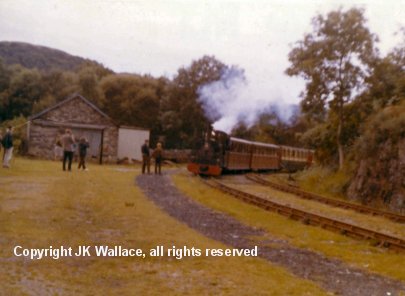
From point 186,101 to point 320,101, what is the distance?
22.4 m

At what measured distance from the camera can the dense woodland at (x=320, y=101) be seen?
75.8 ft

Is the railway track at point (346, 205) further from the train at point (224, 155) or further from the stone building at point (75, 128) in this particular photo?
the stone building at point (75, 128)

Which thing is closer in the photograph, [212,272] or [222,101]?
[212,272]

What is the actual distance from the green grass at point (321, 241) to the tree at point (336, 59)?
50.0ft

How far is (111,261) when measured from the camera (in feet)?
26.3

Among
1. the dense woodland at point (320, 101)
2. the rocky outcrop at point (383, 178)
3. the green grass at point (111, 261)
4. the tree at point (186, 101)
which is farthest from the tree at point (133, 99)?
the green grass at point (111, 261)

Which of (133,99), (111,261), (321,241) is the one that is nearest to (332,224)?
(321,241)

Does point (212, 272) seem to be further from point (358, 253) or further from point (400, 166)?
point (400, 166)

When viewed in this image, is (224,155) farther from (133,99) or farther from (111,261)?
(133,99)

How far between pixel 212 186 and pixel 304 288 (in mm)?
15588

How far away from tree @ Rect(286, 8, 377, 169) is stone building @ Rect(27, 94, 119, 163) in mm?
14813

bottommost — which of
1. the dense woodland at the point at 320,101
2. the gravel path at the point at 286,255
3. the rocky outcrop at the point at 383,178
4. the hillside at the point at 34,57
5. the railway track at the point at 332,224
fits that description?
the gravel path at the point at 286,255

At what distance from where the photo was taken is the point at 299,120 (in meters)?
50.5

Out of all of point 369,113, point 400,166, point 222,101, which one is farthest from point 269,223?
point 222,101
